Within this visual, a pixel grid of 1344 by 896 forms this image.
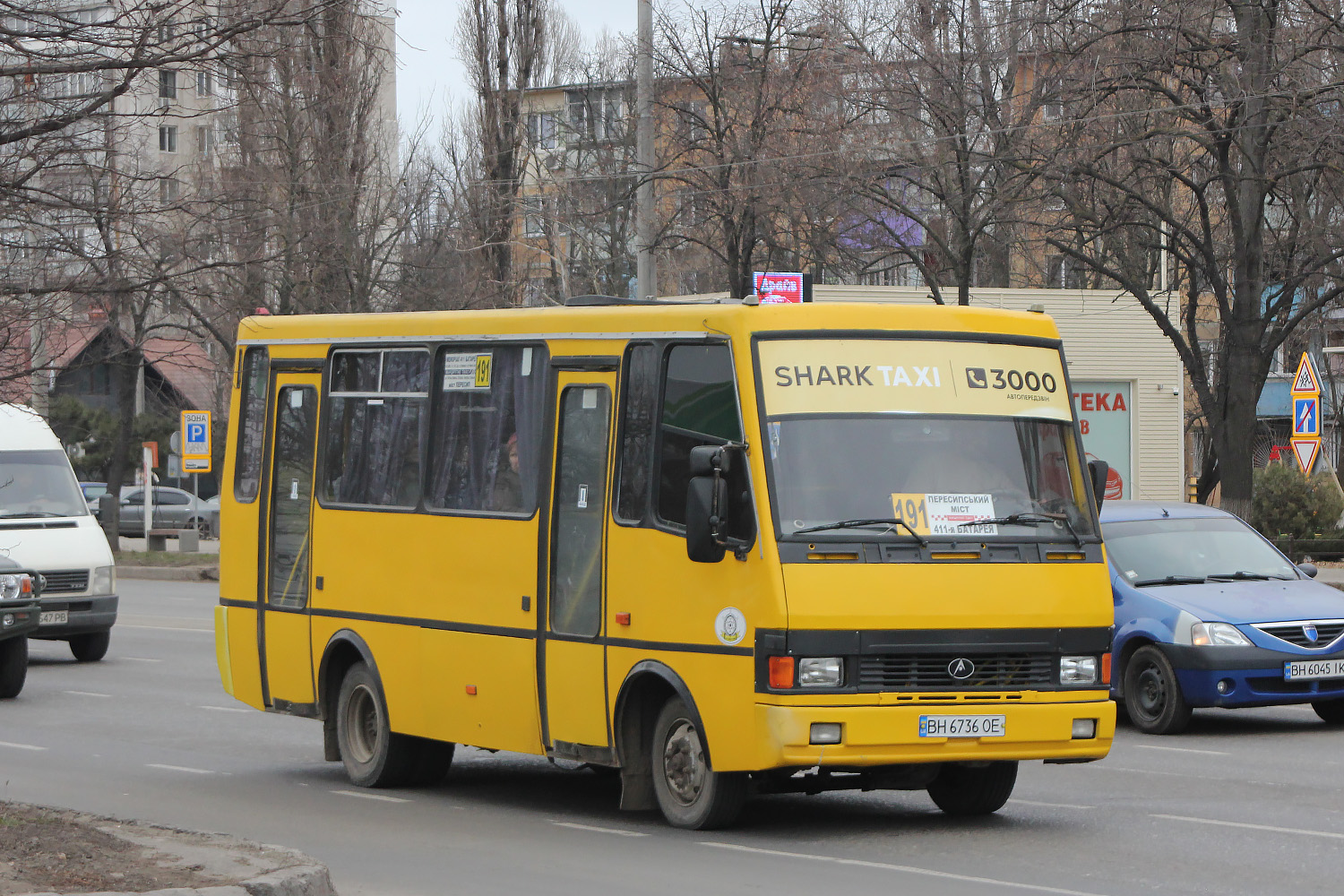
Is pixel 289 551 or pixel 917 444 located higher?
pixel 917 444

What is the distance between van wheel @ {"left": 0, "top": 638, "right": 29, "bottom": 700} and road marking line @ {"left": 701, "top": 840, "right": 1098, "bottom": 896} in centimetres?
1002

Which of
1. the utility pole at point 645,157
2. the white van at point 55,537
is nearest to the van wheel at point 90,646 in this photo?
the white van at point 55,537

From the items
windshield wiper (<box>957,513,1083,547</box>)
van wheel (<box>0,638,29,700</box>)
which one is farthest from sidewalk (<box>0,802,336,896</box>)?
van wheel (<box>0,638,29,700</box>)

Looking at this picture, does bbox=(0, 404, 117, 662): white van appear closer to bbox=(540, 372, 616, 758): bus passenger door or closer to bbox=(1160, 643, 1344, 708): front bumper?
bbox=(540, 372, 616, 758): bus passenger door

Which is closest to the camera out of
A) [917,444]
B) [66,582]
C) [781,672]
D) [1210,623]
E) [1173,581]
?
[781,672]

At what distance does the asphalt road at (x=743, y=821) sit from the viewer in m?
8.58

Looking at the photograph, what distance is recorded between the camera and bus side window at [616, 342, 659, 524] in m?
10.1

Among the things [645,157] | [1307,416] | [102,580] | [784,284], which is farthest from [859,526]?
[1307,416]

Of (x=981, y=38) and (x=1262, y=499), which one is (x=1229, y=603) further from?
(x=1262, y=499)

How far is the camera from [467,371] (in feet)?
37.9

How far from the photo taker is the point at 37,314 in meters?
13.3

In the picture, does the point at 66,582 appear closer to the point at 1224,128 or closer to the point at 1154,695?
the point at 1154,695

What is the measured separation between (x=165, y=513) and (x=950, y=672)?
55.6 metres

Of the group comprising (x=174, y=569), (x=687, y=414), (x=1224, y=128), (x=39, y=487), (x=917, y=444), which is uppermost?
(x=1224, y=128)
